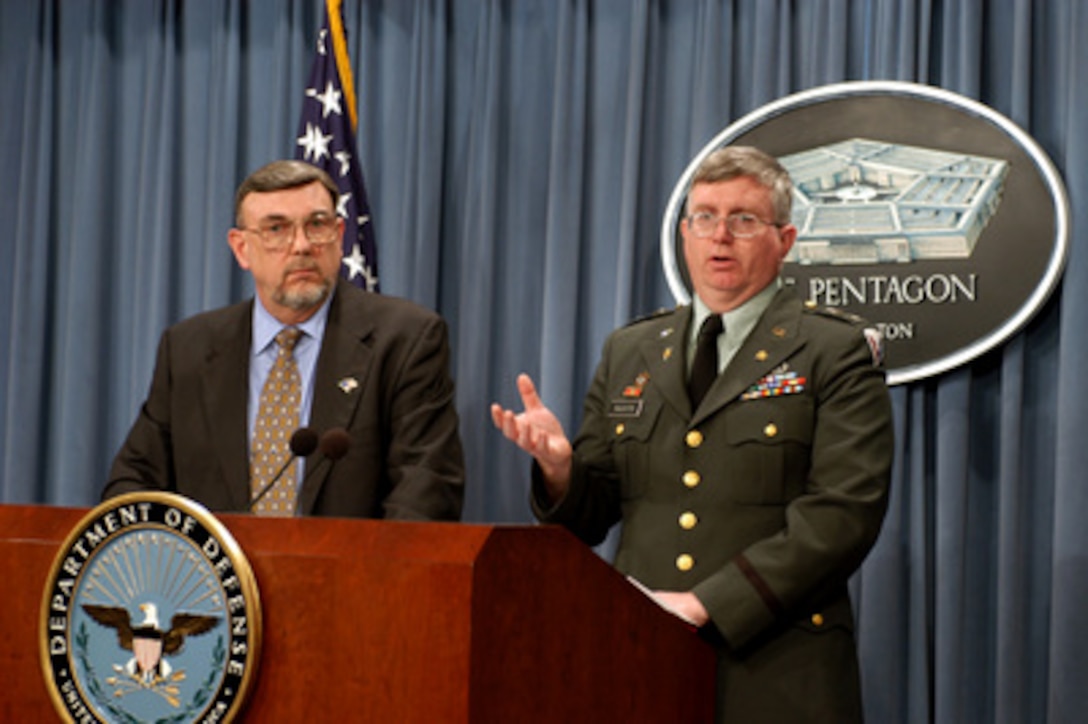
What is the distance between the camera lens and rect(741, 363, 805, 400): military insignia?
8.10 ft

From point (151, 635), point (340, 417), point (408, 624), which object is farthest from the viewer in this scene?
point (340, 417)

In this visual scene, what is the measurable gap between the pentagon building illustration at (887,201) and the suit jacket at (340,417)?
121 centimetres

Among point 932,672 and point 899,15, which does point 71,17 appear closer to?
point 899,15

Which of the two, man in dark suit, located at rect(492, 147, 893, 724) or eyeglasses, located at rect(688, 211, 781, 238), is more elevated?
eyeglasses, located at rect(688, 211, 781, 238)

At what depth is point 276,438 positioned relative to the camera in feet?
9.98

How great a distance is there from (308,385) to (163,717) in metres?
1.51

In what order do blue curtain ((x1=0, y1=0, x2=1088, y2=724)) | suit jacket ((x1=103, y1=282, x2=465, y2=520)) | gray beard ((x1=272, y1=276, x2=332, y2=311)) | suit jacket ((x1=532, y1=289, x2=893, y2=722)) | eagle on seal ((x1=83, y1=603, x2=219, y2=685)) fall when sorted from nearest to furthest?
eagle on seal ((x1=83, y1=603, x2=219, y2=685)) → suit jacket ((x1=532, y1=289, x2=893, y2=722)) → suit jacket ((x1=103, y1=282, x2=465, y2=520)) → gray beard ((x1=272, y1=276, x2=332, y2=311)) → blue curtain ((x1=0, y1=0, x2=1088, y2=724))

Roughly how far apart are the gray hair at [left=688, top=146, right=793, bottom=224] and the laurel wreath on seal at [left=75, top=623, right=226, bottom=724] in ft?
4.53

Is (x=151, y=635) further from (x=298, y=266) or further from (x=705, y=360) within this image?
(x=298, y=266)

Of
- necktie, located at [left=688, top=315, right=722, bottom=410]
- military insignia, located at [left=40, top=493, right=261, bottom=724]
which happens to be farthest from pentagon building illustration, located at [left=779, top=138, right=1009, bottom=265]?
military insignia, located at [left=40, top=493, right=261, bottom=724]

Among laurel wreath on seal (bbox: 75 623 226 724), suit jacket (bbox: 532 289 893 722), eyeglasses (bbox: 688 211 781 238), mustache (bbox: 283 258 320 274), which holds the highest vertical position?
eyeglasses (bbox: 688 211 781 238)

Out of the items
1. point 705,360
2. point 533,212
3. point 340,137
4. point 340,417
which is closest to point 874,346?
point 705,360

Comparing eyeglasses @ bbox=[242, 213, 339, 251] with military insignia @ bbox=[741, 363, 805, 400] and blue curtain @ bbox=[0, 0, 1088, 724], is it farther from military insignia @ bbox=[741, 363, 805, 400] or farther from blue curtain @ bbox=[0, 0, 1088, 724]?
military insignia @ bbox=[741, 363, 805, 400]

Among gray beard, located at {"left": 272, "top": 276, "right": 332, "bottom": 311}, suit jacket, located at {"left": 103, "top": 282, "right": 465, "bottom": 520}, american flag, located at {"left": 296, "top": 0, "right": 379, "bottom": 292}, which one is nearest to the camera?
suit jacket, located at {"left": 103, "top": 282, "right": 465, "bottom": 520}
